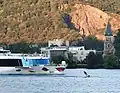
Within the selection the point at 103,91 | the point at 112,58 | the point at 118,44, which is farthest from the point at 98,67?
the point at 103,91

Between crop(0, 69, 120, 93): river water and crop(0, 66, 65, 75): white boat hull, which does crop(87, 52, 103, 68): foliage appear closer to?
crop(0, 66, 65, 75): white boat hull

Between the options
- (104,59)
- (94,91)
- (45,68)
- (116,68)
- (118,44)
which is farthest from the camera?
(118,44)

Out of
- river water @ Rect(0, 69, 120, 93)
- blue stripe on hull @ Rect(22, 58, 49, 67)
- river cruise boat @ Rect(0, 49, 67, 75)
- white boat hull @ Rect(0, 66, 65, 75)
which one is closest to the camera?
river water @ Rect(0, 69, 120, 93)

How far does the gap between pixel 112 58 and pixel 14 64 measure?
60058 millimetres

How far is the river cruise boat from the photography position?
11731 centimetres

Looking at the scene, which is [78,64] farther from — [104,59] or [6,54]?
[6,54]

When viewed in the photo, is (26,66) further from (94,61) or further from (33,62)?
(94,61)

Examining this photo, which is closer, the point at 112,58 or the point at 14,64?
the point at 14,64

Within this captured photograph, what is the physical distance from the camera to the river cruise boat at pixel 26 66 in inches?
4619

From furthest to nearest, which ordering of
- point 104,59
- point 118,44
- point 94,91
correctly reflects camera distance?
point 118,44 < point 104,59 < point 94,91

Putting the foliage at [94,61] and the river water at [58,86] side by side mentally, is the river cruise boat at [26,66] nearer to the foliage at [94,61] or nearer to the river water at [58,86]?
the river water at [58,86]

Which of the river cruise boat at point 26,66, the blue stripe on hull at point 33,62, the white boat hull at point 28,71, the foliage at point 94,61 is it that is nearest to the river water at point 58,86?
the white boat hull at point 28,71

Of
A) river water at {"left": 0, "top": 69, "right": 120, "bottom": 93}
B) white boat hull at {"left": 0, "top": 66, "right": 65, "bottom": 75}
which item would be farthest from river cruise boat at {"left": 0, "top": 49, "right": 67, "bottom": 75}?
river water at {"left": 0, "top": 69, "right": 120, "bottom": 93}

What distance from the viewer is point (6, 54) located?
123562mm
